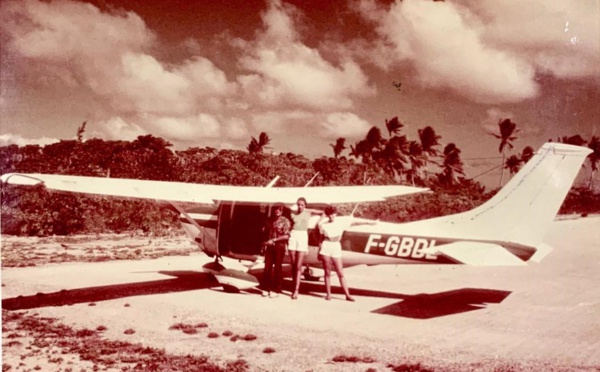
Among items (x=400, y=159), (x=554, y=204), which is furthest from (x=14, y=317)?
(x=400, y=159)

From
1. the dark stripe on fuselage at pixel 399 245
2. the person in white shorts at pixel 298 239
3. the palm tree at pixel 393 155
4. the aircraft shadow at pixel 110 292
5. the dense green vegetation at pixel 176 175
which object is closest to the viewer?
the aircraft shadow at pixel 110 292

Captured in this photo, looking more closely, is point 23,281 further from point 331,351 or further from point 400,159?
point 400,159

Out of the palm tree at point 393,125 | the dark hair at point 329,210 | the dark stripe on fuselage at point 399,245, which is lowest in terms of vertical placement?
the dark stripe on fuselage at point 399,245

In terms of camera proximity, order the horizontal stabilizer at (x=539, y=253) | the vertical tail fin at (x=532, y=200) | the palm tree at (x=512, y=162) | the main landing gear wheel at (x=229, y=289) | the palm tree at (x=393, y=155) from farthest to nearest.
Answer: the palm tree at (x=393, y=155) → the main landing gear wheel at (x=229, y=289) → the palm tree at (x=512, y=162) → the horizontal stabilizer at (x=539, y=253) → the vertical tail fin at (x=532, y=200)

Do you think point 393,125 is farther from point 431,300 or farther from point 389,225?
point 431,300

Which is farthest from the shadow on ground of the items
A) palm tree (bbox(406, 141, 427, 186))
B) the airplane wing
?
palm tree (bbox(406, 141, 427, 186))

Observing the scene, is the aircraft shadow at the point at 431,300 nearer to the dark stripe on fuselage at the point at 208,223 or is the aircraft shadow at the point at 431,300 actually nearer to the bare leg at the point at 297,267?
the bare leg at the point at 297,267

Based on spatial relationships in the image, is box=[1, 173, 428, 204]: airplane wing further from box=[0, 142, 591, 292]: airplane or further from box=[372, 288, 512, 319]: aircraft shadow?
box=[372, 288, 512, 319]: aircraft shadow

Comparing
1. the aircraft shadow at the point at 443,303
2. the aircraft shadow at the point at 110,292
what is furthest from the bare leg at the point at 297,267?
the aircraft shadow at the point at 110,292
